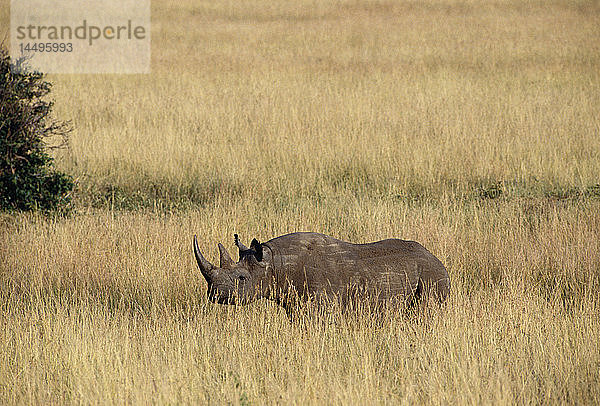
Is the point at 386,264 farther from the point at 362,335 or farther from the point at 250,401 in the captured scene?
the point at 250,401

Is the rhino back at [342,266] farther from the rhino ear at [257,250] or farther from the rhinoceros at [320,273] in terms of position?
the rhino ear at [257,250]

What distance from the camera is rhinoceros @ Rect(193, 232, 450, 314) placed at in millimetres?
5559

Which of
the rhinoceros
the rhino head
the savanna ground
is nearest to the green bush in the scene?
the savanna ground

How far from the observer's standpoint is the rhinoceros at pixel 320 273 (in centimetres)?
556

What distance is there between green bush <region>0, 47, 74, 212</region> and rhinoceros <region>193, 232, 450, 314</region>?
5.37 m

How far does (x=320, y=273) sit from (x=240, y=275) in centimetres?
68

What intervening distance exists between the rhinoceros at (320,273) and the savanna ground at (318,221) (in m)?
0.25

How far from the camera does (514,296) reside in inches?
259

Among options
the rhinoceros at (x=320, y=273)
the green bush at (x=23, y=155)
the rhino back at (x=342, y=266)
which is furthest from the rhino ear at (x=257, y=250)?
the green bush at (x=23, y=155)

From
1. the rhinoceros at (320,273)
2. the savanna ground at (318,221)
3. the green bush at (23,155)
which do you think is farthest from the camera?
the green bush at (23,155)

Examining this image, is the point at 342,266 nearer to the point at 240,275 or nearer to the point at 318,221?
the point at 240,275

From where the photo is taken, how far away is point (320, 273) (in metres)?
5.81

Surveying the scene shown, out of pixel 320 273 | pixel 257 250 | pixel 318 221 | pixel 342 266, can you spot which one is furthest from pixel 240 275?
pixel 318 221

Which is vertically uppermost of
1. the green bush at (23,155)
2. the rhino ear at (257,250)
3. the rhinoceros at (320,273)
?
the green bush at (23,155)
